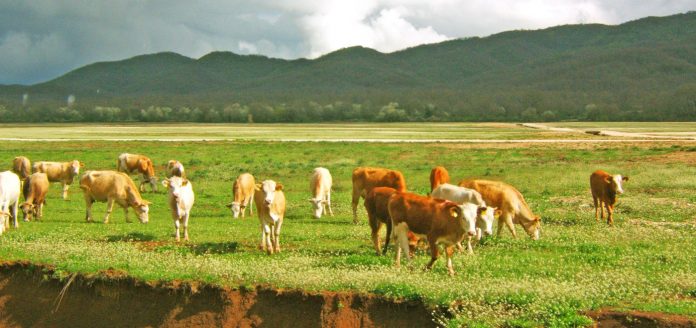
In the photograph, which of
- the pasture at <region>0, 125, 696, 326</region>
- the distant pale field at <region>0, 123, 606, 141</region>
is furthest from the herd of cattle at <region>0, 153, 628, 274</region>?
the distant pale field at <region>0, 123, 606, 141</region>

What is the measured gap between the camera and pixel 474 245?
20.4 metres

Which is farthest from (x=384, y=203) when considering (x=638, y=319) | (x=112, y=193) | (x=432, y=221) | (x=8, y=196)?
(x=8, y=196)

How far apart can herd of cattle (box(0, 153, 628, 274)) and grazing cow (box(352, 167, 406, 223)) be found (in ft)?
0.12

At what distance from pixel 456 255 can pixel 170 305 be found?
708 centimetres

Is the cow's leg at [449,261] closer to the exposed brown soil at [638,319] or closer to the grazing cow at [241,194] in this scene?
the exposed brown soil at [638,319]

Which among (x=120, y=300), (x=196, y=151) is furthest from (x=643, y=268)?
(x=196, y=151)

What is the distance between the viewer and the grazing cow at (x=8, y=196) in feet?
79.3

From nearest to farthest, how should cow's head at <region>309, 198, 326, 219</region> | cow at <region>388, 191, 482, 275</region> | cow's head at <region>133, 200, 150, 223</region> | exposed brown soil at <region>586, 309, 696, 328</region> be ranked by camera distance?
exposed brown soil at <region>586, 309, 696, 328</region>, cow at <region>388, 191, 482, 275</region>, cow's head at <region>133, 200, 150, 223</region>, cow's head at <region>309, 198, 326, 219</region>

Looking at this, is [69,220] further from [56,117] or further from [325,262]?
[56,117]

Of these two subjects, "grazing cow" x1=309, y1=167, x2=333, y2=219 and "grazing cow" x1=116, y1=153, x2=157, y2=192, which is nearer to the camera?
"grazing cow" x1=309, y1=167, x2=333, y2=219

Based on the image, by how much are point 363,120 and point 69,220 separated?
157m

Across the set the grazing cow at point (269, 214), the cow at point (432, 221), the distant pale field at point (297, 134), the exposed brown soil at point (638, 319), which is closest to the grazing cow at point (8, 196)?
the grazing cow at point (269, 214)

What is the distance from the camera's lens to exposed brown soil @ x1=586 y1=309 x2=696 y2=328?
1317cm

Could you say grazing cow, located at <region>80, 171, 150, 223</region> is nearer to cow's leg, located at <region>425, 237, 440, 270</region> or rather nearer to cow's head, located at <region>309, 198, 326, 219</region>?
cow's head, located at <region>309, 198, 326, 219</region>
